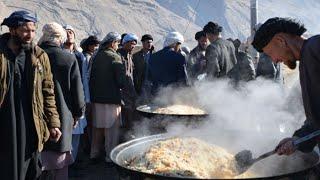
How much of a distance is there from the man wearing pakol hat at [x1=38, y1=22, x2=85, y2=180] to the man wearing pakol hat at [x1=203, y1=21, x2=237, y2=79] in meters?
2.95

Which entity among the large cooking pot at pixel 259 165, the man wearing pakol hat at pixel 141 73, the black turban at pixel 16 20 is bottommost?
the large cooking pot at pixel 259 165

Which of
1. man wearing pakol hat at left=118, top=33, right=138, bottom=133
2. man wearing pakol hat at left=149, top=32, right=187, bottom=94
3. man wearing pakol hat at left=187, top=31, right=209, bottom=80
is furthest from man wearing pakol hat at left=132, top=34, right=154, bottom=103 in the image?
man wearing pakol hat at left=187, top=31, right=209, bottom=80

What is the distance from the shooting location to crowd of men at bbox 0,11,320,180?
363 cm

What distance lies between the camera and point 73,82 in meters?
4.90

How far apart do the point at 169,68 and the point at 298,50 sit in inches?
173

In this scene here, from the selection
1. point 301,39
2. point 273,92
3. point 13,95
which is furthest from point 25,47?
point 273,92

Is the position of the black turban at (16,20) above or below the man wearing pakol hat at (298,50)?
above

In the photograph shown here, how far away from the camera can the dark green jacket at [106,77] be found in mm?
6746

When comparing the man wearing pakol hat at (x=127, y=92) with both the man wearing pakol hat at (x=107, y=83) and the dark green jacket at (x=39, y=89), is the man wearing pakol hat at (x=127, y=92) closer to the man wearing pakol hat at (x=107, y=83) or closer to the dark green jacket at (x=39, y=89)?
the man wearing pakol hat at (x=107, y=83)

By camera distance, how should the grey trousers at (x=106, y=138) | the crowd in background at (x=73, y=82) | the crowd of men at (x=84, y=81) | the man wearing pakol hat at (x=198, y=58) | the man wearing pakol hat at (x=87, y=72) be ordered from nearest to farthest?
the crowd of men at (x=84, y=81)
the crowd in background at (x=73, y=82)
the man wearing pakol hat at (x=87, y=72)
the grey trousers at (x=106, y=138)
the man wearing pakol hat at (x=198, y=58)

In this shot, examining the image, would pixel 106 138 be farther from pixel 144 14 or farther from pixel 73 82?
pixel 144 14

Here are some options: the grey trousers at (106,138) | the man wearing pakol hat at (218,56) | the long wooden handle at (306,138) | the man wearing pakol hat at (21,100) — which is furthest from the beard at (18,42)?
the man wearing pakol hat at (218,56)

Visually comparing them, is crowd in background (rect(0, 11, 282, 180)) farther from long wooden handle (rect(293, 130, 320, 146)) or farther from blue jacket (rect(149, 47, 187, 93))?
long wooden handle (rect(293, 130, 320, 146))

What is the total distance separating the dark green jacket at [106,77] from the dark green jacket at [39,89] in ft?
8.61
